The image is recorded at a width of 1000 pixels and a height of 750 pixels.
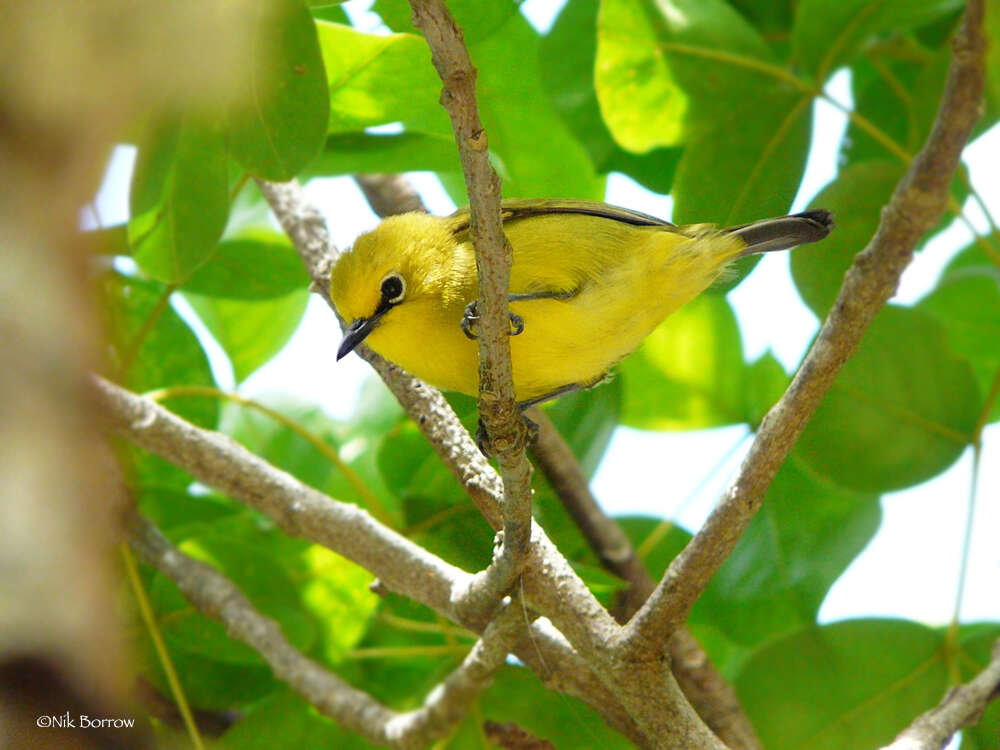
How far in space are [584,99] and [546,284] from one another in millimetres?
919

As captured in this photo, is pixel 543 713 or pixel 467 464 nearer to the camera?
pixel 467 464

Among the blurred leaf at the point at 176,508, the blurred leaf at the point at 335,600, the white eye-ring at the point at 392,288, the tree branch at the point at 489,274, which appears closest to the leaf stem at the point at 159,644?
the blurred leaf at the point at 176,508

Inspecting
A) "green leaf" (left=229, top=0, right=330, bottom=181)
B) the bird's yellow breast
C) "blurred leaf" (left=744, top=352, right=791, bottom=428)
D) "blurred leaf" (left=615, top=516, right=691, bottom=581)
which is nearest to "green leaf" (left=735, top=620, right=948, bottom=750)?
"blurred leaf" (left=615, top=516, right=691, bottom=581)

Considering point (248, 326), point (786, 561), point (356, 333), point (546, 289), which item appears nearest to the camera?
point (546, 289)

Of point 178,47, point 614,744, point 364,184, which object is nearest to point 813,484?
point 614,744

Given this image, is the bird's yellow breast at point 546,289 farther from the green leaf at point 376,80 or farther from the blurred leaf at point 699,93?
the green leaf at point 376,80

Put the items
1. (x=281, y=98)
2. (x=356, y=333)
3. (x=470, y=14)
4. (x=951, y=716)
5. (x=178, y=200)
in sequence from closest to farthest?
(x=951, y=716) < (x=470, y=14) < (x=281, y=98) < (x=356, y=333) < (x=178, y=200)

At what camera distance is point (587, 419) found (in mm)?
2934

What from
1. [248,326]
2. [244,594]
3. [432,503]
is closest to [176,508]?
[244,594]

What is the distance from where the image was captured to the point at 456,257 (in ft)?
8.89

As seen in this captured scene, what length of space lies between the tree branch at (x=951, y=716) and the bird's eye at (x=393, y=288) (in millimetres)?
1540

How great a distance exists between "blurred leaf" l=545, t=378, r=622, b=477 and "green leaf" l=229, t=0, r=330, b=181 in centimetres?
99

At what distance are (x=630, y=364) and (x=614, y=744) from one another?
1314mm

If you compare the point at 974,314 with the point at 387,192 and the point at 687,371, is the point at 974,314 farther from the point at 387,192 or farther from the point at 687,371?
the point at 387,192
